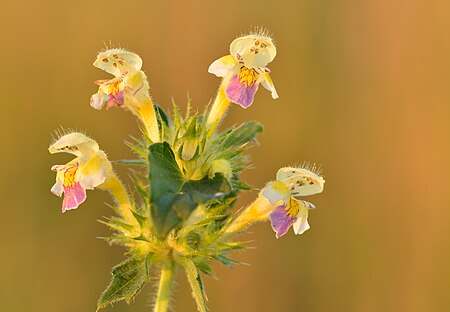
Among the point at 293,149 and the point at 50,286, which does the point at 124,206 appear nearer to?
the point at 50,286

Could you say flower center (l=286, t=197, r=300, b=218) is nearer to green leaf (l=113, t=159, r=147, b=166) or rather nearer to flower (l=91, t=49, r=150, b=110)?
green leaf (l=113, t=159, r=147, b=166)

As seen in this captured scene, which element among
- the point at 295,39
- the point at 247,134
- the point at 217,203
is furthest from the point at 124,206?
the point at 295,39

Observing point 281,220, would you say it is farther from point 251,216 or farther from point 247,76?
point 247,76

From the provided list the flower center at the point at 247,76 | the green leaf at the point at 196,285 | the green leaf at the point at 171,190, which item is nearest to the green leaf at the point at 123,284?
the green leaf at the point at 196,285

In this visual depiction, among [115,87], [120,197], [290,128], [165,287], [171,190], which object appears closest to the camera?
[171,190]

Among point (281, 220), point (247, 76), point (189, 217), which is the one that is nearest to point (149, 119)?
point (247, 76)

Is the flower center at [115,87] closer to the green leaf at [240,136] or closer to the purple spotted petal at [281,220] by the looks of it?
the green leaf at [240,136]
